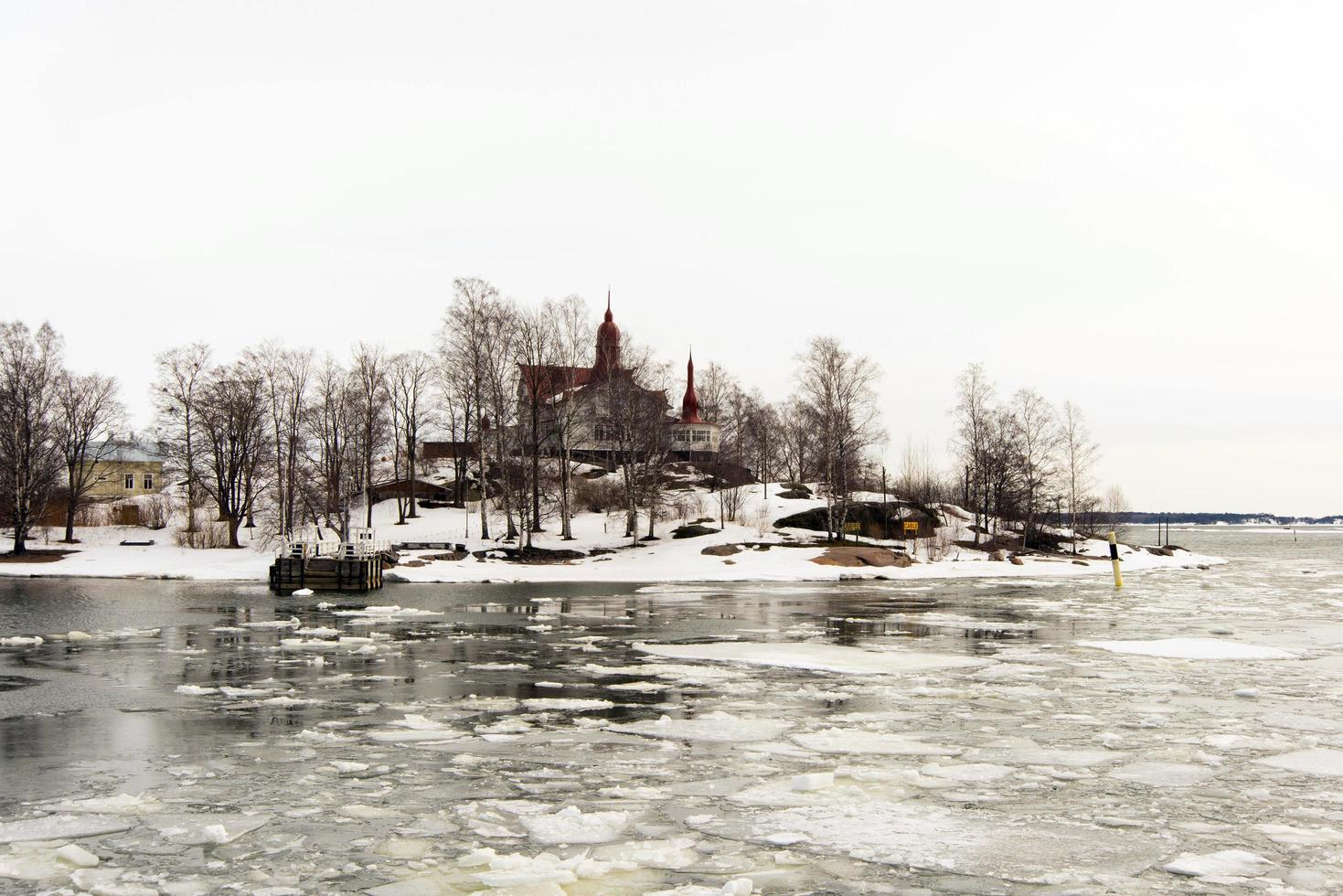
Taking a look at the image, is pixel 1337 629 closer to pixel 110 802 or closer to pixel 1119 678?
pixel 1119 678

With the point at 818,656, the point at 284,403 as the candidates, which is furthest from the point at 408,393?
the point at 818,656

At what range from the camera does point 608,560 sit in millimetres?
50156

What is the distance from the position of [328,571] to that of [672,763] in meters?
32.8

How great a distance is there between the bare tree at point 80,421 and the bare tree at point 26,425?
48.1 inches

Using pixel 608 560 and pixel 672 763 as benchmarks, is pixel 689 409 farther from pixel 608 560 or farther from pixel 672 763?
pixel 672 763

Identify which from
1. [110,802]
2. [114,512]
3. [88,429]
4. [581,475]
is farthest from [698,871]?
[114,512]

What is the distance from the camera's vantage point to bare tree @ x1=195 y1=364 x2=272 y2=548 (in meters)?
60.8

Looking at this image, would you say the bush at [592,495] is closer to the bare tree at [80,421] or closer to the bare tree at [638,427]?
the bare tree at [638,427]

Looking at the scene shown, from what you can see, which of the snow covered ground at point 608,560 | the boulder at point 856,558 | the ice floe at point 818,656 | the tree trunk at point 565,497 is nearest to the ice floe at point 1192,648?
the ice floe at point 818,656

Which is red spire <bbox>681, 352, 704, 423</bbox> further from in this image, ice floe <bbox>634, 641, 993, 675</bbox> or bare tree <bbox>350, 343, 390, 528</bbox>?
ice floe <bbox>634, 641, 993, 675</bbox>

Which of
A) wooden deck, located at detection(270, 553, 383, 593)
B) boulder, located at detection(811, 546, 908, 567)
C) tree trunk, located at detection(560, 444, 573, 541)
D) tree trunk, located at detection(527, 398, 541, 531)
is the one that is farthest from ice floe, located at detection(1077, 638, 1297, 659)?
tree trunk, located at detection(560, 444, 573, 541)

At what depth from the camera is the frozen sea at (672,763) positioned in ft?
23.1

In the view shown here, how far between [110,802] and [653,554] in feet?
140

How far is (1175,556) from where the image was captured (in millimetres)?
69625
